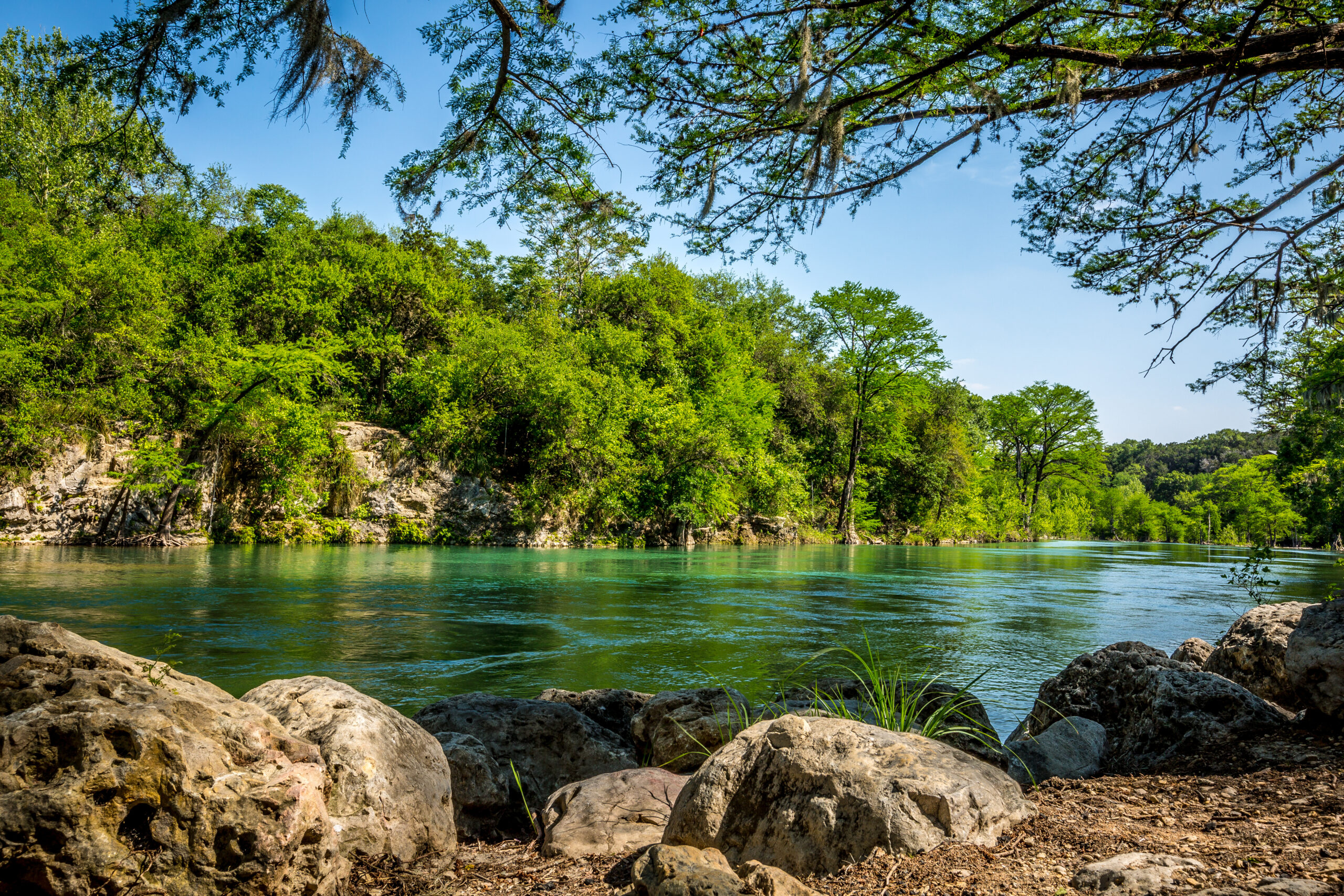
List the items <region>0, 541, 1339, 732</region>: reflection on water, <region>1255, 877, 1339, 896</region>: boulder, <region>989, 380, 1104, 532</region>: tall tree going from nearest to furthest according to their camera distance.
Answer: <region>1255, 877, 1339, 896</region>: boulder, <region>0, 541, 1339, 732</region>: reflection on water, <region>989, 380, 1104, 532</region>: tall tree

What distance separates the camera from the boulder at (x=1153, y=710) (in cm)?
339

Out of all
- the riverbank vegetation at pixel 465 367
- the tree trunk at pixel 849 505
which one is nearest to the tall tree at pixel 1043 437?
the riverbank vegetation at pixel 465 367

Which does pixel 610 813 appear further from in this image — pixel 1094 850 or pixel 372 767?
pixel 1094 850

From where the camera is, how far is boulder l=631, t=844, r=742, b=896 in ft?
5.69

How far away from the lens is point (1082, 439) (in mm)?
52656

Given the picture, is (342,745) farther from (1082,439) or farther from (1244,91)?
(1082,439)

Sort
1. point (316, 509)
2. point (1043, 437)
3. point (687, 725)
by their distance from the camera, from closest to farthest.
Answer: point (687, 725) → point (316, 509) → point (1043, 437)

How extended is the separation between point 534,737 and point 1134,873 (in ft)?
10.3

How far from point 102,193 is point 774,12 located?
15.1 feet

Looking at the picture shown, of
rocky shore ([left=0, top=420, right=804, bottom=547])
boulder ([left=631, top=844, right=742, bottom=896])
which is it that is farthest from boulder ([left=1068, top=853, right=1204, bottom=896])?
rocky shore ([left=0, top=420, right=804, bottom=547])

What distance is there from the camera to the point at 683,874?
182 centimetres

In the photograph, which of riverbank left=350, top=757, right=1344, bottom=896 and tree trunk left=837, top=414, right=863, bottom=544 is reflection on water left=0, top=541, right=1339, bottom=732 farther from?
tree trunk left=837, top=414, right=863, bottom=544

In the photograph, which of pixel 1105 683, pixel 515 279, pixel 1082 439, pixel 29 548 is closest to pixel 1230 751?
pixel 1105 683

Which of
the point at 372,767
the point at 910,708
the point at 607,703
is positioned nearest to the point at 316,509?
the point at 607,703
